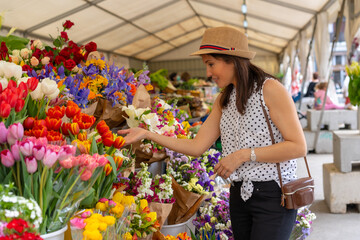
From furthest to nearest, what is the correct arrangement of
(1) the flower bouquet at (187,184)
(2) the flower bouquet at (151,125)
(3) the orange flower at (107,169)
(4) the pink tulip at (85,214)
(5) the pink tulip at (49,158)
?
(1) the flower bouquet at (187,184) → (2) the flower bouquet at (151,125) → (3) the orange flower at (107,169) → (4) the pink tulip at (85,214) → (5) the pink tulip at (49,158)

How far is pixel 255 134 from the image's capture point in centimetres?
158

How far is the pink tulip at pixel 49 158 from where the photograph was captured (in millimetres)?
806

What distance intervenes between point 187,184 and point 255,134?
0.50 meters

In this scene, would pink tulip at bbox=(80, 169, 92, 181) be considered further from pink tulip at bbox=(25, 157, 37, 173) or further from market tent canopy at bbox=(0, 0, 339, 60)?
market tent canopy at bbox=(0, 0, 339, 60)

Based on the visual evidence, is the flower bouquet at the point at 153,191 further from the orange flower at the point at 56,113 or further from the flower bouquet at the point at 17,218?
the flower bouquet at the point at 17,218

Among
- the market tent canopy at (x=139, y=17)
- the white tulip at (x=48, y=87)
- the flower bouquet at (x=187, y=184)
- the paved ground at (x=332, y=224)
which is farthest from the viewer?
the market tent canopy at (x=139, y=17)

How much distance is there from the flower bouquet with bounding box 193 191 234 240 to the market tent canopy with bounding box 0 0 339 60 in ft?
15.8

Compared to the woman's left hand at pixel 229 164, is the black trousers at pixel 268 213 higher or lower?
lower

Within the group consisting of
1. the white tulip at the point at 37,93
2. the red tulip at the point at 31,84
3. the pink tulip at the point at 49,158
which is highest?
the red tulip at the point at 31,84

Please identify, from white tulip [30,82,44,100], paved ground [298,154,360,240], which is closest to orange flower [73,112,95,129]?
white tulip [30,82,44,100]

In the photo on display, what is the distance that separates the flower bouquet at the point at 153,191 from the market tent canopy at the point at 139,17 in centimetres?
514

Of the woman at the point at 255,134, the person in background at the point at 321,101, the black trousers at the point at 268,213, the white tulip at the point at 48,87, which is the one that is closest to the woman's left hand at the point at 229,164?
the woman at the point at 255,134

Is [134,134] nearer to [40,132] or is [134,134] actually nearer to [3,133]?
[40,132]

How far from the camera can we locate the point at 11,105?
36.6 inches
